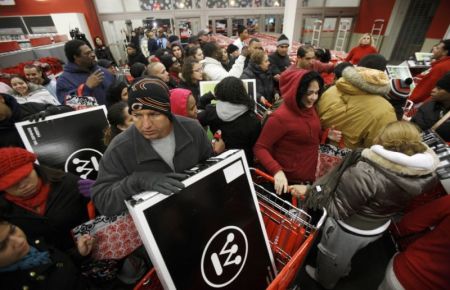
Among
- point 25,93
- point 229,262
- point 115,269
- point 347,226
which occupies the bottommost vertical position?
point 115,269

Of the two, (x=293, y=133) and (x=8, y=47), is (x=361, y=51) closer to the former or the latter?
(x=293, y=133)

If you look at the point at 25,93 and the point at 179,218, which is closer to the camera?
the point at 179,218

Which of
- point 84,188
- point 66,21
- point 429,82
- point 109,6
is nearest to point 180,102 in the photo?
point 84,188

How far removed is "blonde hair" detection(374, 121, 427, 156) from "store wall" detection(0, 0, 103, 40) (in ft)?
50.9

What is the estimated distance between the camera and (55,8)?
11.5 metres

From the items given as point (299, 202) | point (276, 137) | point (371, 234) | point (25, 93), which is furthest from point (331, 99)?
point (25, 93)

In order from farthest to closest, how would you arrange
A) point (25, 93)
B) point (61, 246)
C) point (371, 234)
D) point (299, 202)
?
point (25, 93) → point (299, 202) → point (371, 234) → point (61, 246)

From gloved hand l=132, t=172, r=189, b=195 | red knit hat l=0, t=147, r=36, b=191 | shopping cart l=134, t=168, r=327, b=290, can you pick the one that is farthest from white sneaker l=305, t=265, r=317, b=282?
red knit hat l=0, t=147, r=36, b=191

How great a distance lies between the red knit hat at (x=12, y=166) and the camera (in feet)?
4.17

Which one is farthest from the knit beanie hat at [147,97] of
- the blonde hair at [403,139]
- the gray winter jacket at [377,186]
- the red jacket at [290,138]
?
the blonde hair at [403,139]

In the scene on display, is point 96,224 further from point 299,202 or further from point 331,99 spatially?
point 331,99

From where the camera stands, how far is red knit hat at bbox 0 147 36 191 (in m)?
1.27

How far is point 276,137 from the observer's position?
201 centimetres

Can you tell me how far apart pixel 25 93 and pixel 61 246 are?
10.2 feet
